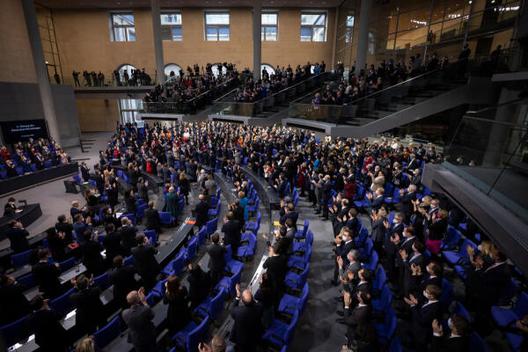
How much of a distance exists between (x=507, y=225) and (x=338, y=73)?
16.0 metres

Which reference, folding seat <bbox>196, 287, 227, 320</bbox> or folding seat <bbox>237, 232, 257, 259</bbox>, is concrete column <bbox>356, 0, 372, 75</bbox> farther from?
folding seat <bbox>196, 287, 227, 320</bbox>

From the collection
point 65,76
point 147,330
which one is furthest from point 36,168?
point 65,76

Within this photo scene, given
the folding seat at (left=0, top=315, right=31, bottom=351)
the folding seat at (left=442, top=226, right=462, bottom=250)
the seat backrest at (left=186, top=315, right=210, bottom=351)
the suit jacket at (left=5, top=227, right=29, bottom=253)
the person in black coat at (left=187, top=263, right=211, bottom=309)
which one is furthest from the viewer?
the suit jacket at (left=5, top=227, right=29, bottom=253)

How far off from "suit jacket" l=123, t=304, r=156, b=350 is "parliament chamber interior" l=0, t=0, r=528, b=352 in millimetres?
25

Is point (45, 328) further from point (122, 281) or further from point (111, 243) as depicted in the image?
point (111, 243)

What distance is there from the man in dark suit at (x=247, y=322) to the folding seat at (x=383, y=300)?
2.04 metres

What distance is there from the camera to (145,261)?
5.31m

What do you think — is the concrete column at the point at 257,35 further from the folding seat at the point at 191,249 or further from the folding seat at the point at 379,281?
the folding seat at the point at 379,281

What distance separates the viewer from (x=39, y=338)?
3.65m

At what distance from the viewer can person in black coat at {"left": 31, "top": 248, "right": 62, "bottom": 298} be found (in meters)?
4.93

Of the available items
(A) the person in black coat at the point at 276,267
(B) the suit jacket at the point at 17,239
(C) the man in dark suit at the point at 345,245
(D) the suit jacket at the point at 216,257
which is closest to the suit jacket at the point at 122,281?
(D) the suit jacket at the point at 216,257

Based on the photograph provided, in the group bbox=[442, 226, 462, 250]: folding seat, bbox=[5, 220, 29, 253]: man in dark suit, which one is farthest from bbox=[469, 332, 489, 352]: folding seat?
bbox=[5, 220, 29, 253]: man in dark suit

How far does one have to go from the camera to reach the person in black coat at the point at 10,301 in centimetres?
443

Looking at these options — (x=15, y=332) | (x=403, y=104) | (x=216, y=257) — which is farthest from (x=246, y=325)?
(x=403, y=104)
